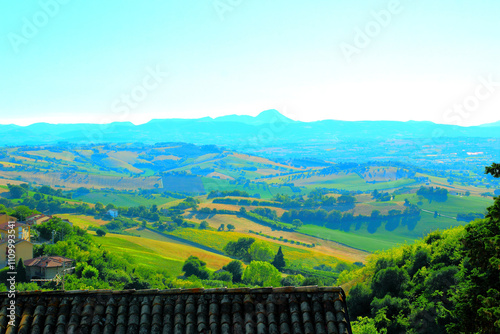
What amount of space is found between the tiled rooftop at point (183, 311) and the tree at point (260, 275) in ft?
286

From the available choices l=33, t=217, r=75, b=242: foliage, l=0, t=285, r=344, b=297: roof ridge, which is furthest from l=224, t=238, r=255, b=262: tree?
l=0, t=285, r=344, b=297: roof ridge

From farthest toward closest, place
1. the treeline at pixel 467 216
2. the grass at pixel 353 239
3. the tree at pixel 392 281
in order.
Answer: the treeline at pixel 467 216 < the grass at pixel 353 239 < the tree at pixel 392 281

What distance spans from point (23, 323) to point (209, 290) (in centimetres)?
396

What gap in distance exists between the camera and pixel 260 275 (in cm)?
9619

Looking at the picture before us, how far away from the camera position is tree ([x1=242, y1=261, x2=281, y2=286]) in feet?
311

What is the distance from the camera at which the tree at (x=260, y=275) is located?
311 ft

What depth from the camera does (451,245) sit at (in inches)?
1905

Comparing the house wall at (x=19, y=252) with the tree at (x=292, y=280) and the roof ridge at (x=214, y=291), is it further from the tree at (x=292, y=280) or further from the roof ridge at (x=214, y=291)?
the roof ridge at (x=214, y=291)

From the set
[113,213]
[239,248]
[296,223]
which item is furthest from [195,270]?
[296,223]

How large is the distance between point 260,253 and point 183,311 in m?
114

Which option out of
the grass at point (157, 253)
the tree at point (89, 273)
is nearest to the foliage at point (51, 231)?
the grass at point (157, 253)

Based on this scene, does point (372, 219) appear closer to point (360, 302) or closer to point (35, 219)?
point (35, 219)

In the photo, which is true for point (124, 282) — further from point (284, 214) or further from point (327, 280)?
point (284, 214)

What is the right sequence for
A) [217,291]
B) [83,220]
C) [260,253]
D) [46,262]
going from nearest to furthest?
1. [217,291]
2. [46,262]
3. [260,253]
4. [83,220]
